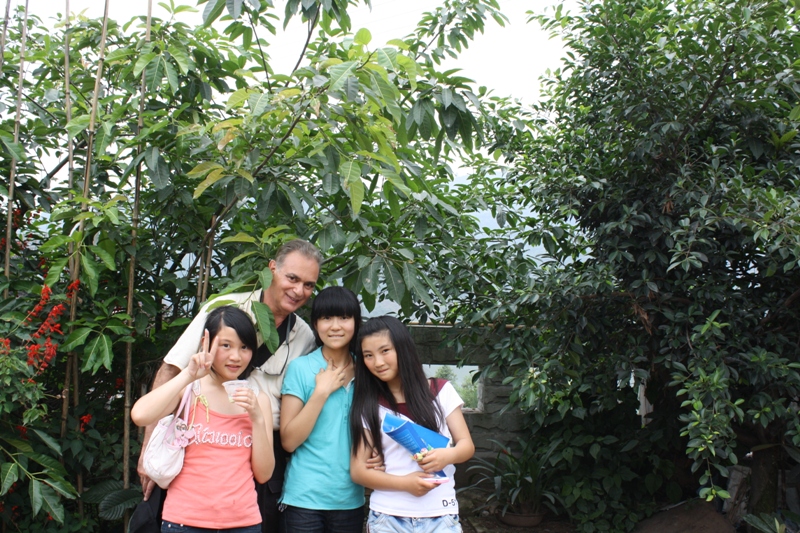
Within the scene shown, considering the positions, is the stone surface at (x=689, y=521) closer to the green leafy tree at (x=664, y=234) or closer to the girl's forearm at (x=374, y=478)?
the green leafy tree at (x=664, y=234)

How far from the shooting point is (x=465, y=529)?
3.53 metres

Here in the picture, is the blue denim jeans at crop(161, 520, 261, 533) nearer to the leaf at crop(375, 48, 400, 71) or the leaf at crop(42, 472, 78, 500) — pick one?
the leaf at crop(42, 472, 78, 500)

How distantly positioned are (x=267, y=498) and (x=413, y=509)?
0.48 meters

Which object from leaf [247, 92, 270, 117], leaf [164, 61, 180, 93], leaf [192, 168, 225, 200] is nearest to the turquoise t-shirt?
leaf [192, 168, 225, 200]

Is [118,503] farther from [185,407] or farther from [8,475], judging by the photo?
[185,407]

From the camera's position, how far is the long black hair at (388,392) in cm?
199

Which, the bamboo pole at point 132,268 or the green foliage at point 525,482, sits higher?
the bamboo pole at point 132,268

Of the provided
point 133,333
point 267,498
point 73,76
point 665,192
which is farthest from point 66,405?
point 665,192

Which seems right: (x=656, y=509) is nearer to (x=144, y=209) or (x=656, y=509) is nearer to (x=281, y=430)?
(x=281, y=430)

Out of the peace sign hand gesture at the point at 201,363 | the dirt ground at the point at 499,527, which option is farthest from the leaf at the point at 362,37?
the dirt ground at the point at 499,527

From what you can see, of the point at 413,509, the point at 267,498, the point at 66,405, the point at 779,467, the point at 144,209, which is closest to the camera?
the point at 413,509

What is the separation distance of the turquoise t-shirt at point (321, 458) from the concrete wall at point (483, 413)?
6.07 ft

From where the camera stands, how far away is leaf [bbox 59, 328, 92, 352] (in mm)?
2359

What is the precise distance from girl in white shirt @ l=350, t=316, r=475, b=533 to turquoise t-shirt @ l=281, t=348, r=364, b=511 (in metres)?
0.05
